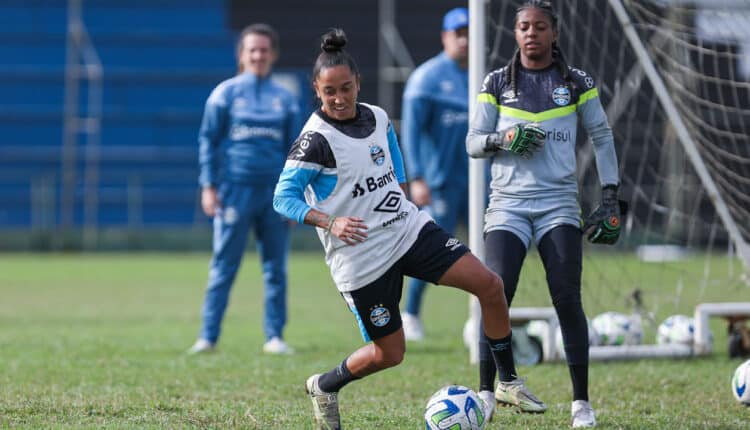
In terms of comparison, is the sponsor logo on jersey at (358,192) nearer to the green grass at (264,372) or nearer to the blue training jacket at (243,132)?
the green grass at (264,372)

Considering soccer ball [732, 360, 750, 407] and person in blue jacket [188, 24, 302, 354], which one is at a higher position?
person in blue jacket [188, 24, 302, 354]

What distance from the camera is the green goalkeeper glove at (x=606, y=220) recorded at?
551cm

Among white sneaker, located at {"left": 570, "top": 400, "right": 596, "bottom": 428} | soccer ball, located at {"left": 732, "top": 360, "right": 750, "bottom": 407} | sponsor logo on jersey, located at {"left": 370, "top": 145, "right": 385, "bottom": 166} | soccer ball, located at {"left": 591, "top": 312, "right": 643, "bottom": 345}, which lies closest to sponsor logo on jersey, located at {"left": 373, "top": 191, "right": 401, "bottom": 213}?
sponsor logo on jersey, located at {"left": 370, "top": 145, "right": 385, "bottom": 166}

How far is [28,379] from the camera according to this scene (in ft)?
22.5

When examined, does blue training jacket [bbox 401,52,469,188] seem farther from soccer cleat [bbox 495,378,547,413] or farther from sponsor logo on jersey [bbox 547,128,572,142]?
soccer cleat [bbox 495,378,547,413]

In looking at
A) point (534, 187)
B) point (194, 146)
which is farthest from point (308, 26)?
point (534, 187)

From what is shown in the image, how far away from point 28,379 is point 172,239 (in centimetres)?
1891

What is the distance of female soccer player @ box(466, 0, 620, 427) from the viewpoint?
17.9ft

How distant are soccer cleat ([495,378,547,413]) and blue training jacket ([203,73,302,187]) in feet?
11.7

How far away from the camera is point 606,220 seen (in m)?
5.50

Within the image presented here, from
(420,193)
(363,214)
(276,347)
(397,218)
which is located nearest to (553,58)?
(397,218)

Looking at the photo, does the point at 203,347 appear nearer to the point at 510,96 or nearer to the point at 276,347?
the point at 276,347

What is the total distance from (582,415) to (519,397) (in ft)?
1.11

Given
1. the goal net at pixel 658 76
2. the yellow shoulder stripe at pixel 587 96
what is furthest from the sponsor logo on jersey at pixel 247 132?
the yellow shoulder stripe at pixel 587 96
